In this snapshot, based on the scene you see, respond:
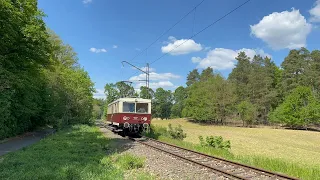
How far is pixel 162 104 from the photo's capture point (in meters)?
133

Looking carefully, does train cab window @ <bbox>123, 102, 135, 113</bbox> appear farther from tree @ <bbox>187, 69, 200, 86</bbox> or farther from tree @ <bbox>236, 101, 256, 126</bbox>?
tree @ <bbox>187, 69, 200, 86</bbox>

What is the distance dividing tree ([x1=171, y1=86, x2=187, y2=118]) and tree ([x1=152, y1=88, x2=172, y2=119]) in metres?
3.01

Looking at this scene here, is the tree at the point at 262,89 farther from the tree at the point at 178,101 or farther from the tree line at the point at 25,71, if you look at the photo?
the tree line at the point at 25,71

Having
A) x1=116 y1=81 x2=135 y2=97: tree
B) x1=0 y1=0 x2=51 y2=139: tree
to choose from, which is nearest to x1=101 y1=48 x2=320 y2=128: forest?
x1=116 y1=81 x2=135 y2=97: tree

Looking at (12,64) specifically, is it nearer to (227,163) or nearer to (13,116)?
(13,116)

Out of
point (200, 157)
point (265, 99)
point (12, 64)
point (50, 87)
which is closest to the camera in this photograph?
point (200, 157)

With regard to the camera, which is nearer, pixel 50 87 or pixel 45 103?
pixel 45 103

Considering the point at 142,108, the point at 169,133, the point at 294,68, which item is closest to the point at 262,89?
the point at 294,68

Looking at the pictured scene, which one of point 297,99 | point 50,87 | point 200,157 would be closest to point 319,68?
point 297,99

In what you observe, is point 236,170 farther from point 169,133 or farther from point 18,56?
point 18,56

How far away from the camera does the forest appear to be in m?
65.1

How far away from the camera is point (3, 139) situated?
2042cm

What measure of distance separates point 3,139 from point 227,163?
16.1 m

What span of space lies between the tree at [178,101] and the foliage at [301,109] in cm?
6118
